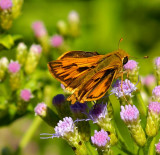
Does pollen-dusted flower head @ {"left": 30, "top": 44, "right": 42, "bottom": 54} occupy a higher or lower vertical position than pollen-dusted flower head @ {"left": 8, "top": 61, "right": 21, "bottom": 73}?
lower

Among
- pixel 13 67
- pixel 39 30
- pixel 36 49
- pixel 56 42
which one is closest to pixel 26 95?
pixel 13 67

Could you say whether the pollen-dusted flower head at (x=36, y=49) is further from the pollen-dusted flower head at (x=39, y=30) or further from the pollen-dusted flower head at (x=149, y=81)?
the pollen-dusted flower head at (x=149, y=81)

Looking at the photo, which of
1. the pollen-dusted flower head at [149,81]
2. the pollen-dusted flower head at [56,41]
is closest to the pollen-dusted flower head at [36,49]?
the pollen-dusted flower head at [56,41]

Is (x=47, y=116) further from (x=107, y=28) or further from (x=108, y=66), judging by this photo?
(x=107, y=28)

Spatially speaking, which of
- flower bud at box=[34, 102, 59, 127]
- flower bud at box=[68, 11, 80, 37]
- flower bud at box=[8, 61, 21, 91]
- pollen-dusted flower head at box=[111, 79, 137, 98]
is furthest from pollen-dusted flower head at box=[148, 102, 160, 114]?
flower bud at box=[68, 11, 80, 37]

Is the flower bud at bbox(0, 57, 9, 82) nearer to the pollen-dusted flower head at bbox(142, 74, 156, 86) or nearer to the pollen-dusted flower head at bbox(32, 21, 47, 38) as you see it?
the pollen-dusted flower head at bbox(32, 21, 47, 38)

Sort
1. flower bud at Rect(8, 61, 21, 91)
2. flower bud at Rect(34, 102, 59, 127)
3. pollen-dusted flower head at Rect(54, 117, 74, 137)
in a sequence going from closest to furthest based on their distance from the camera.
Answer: pollen-dusted flower head at Rect(54, 117, 74, 137) < flower bud at Rect(34, 102, 59, 127) < flower bud at Rect(8, 61, 21, 91)

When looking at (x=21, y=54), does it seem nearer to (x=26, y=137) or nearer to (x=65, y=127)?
(x=26, y=137)
